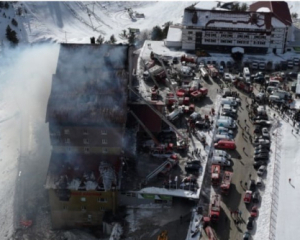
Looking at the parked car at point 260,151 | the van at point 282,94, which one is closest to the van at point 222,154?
the parked car at point 260,151

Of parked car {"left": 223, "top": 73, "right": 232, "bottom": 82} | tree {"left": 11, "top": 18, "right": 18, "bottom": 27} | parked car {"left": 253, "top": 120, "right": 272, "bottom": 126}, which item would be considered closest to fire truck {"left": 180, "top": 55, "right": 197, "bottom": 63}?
parked car {"left": 223, "top": 73, "right": 232, "bottom": 82}

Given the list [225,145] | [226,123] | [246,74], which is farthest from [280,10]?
[225,145]

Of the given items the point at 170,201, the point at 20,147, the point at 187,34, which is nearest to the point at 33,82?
the point at 20,147

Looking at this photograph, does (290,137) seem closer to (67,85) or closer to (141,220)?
(141,220)

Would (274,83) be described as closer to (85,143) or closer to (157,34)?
(157,34)

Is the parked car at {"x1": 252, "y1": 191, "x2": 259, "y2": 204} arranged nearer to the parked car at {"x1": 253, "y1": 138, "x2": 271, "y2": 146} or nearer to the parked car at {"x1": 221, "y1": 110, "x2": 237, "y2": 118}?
the parked car at {"x1": 253, "y1": 138, "x2": 271, "y2": 146}

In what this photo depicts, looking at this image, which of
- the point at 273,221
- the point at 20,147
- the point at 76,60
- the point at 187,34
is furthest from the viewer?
the point at 187,34
